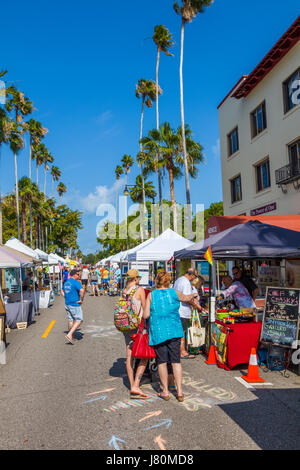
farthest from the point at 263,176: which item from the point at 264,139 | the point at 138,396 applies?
the point at 138,396

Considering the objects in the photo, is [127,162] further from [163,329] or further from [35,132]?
[163,329]

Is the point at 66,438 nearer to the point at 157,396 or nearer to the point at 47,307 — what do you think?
the point at 157,396

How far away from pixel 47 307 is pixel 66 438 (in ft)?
52.3

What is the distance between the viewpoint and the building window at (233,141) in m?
22.8

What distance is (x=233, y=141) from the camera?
76.4 ft

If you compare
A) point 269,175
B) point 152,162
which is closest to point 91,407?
point 269,175

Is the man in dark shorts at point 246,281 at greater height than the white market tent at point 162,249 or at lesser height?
lesser

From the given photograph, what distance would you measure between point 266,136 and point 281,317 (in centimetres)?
1413

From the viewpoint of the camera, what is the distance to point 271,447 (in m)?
3.89

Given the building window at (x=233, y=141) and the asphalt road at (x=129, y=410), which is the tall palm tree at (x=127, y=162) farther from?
the asphalt road at (x=129, y=410)

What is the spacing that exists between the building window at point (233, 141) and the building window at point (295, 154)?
5.77m

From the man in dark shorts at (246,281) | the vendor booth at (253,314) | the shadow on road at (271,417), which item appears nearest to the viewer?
the shadow on road at (271,417)

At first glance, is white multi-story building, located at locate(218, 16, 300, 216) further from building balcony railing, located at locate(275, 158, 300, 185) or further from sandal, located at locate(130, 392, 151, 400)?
sandal, located at locate(130, 392, 151, 400)

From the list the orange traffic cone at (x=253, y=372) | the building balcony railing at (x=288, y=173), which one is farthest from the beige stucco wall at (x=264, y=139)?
the orange traffic cone at (x=253, y=372)
